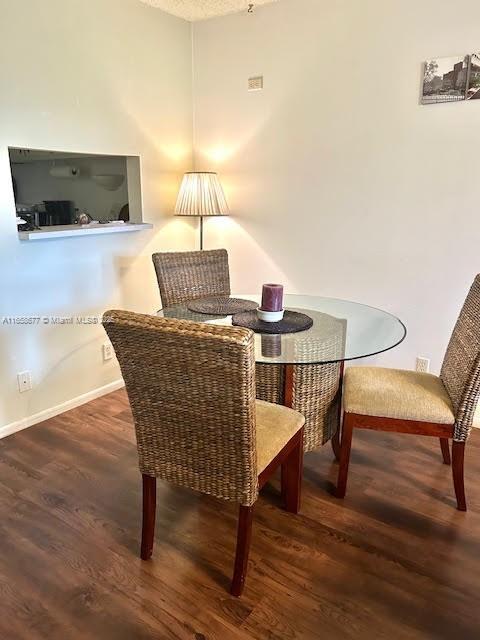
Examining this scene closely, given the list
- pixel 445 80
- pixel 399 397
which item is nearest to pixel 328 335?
pixel 399 397

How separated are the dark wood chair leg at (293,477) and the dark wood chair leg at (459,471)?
636 mm

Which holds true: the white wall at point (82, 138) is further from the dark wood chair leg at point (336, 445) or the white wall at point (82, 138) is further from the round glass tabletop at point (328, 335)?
the dark wood chair leg at point (336, 445)

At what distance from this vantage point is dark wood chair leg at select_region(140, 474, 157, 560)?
1.68 metres

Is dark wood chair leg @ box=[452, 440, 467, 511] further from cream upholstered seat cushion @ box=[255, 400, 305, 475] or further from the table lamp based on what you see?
the table lamp

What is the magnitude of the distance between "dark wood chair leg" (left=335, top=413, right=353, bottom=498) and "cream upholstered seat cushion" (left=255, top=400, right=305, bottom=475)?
0.30 metres

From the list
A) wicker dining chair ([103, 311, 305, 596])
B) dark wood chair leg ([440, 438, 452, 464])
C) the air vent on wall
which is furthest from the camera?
the air vent on wall

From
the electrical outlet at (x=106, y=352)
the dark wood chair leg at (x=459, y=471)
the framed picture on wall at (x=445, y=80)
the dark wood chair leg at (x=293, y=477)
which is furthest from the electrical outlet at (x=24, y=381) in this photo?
the framed picture on wall at (x=445, y=80)

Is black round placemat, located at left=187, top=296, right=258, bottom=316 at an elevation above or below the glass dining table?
above

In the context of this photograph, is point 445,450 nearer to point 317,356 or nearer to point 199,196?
point 317,356

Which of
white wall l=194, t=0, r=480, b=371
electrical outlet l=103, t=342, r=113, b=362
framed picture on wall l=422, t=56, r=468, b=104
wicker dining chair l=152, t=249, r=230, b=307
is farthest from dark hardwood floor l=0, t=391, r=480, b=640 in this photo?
framed picture on wall l=422, t=56, r=468, b=104

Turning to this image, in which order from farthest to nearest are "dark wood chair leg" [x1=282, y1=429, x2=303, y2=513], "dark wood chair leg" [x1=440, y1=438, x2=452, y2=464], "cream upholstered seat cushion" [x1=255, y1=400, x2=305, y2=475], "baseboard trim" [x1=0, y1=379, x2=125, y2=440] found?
1. "baseboard trim" [x1=0, y1=379, x2=125, y2=440]
2. "dark wood chair leg" [x1=440, y1=438, x2=452, y2=464]
3. "dark wood chair leg" [x1=282, y1=429, x2=303, y2=513]
4. "cream upholstered seat cushion" [x1=255, y1=400, x2=305, y2=475]

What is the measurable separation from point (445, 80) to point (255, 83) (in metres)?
1.21

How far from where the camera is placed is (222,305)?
7.95 ft

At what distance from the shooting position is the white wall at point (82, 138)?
238 centimetres
